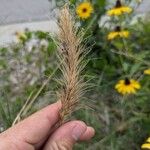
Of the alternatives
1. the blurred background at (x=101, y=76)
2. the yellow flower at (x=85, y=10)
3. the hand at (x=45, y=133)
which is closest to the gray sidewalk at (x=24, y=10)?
the blurred background at (x=101, y=76)

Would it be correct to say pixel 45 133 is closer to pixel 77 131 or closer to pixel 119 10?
pixel 77 131

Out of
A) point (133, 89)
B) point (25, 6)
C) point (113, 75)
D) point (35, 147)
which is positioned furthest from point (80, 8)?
point (25, 6)

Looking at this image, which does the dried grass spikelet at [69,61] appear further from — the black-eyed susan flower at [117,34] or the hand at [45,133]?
the black-eyed susan flower at [117,34]

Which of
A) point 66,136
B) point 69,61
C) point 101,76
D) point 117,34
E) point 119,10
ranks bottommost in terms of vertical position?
point 101,76

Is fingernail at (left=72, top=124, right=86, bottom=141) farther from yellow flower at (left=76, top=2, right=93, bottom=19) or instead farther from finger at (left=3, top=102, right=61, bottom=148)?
yellow flower at (left=76, top=2, right=93, bottom=19)

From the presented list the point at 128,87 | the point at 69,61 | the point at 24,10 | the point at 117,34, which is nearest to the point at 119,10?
the point at 117,34
